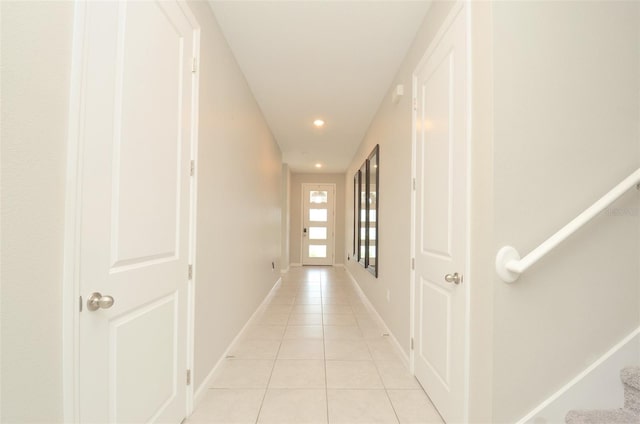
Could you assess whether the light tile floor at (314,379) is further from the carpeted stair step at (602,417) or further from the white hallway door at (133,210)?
the carpeted stair step at (602,417)

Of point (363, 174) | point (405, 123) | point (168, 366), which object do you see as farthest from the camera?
point (363, 174)

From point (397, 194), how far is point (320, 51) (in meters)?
1.44

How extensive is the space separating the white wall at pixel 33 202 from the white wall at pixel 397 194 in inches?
75.9

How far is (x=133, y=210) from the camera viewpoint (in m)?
1.26

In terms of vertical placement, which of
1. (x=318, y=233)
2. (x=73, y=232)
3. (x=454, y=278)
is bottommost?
(x=318, y=233)

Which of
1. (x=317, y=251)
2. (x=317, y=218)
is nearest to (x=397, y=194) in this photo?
(x=317, y=218)

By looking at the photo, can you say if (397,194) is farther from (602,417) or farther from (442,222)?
(602,417)

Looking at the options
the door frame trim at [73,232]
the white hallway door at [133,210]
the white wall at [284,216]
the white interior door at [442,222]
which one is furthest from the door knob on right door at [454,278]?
the white wall at [284,216]

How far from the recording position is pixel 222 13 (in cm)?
221

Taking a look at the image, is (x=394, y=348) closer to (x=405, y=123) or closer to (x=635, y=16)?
(x=405, y=123)

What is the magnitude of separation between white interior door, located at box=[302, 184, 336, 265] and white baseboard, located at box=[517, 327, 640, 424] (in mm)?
7503

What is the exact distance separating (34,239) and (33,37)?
1.84 ft

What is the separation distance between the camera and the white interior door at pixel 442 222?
1.60m

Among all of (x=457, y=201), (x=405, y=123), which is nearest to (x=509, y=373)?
(x=457, y=201)
